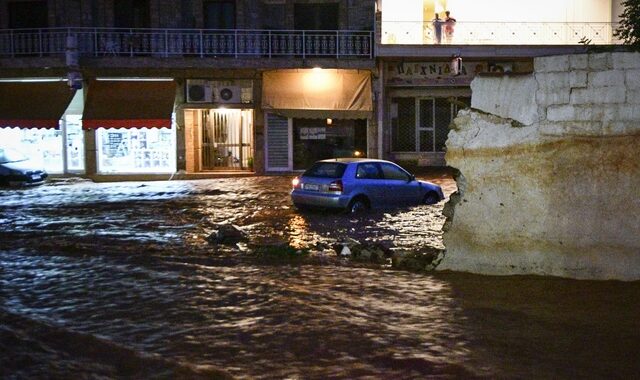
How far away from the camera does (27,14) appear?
27.9 metres

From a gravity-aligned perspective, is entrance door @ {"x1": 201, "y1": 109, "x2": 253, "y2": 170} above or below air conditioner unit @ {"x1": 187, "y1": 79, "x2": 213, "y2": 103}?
below

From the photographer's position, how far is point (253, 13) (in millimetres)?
27453

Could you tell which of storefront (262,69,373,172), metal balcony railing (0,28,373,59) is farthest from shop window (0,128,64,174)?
storefront (262,69,373,172)

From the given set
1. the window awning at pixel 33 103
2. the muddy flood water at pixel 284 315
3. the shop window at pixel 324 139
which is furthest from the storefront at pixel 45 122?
the muddy flood water at pixel 284 315

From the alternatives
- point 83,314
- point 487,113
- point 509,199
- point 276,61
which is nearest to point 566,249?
point 509,199

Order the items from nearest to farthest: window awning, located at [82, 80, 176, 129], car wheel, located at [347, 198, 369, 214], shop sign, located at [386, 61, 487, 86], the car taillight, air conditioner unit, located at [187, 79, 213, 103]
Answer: the car taillight, car wheel, located at [347, 198, 369, 214], window awning, located at [82, 80, 176, 129], air conditioner unit, located at [187, 79, 213, 103], shop sign, located at [386, 61, 487, 86]

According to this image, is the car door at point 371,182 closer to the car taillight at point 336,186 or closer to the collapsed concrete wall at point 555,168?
the car taillight at point 336,186

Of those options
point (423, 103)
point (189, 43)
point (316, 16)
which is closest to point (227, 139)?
point (189, 43)

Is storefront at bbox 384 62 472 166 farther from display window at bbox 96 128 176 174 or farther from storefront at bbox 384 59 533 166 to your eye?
display window at bbox 96 128 176 174

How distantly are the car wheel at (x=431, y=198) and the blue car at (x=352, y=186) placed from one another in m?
0.59

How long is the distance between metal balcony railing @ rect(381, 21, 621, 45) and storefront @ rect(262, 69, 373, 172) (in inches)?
75.4

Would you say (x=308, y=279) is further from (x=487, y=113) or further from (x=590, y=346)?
(x=590, y=346)

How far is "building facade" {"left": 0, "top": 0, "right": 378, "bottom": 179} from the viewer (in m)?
26.5

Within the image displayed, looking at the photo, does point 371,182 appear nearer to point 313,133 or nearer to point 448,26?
point 313,133
